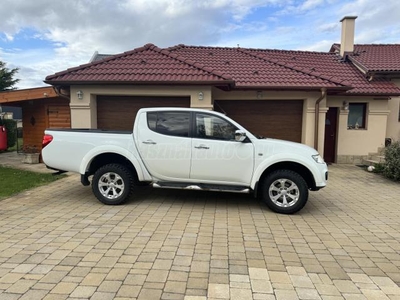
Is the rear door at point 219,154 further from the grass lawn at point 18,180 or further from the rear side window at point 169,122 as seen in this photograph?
the grass lawn at point 18,180

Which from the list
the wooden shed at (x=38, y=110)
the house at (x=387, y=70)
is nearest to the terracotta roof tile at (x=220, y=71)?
the house at (x=387, y=70)

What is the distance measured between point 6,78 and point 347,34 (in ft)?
108

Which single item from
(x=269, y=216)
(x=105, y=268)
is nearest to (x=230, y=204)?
(x=269, y=216)

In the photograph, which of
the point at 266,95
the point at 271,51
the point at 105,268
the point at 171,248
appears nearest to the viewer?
the point at 105,268

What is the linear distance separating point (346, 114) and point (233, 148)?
852 cm

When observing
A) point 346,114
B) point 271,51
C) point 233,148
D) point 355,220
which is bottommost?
point 355,220

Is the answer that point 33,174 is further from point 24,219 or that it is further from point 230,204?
point 230,204

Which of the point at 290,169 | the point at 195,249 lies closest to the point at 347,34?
the point at 290,169

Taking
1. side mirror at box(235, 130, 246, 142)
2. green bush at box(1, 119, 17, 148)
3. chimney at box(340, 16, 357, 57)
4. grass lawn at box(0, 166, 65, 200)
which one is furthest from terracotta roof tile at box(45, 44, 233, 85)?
green bush at box(1, 119, 17, 148)

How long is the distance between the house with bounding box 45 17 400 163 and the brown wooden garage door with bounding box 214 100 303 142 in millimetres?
35

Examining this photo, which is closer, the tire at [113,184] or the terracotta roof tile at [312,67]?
the tire at [113,184]

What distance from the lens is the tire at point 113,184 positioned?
580 cm

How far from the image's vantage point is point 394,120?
12422 millimetres

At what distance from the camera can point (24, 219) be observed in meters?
4.96
